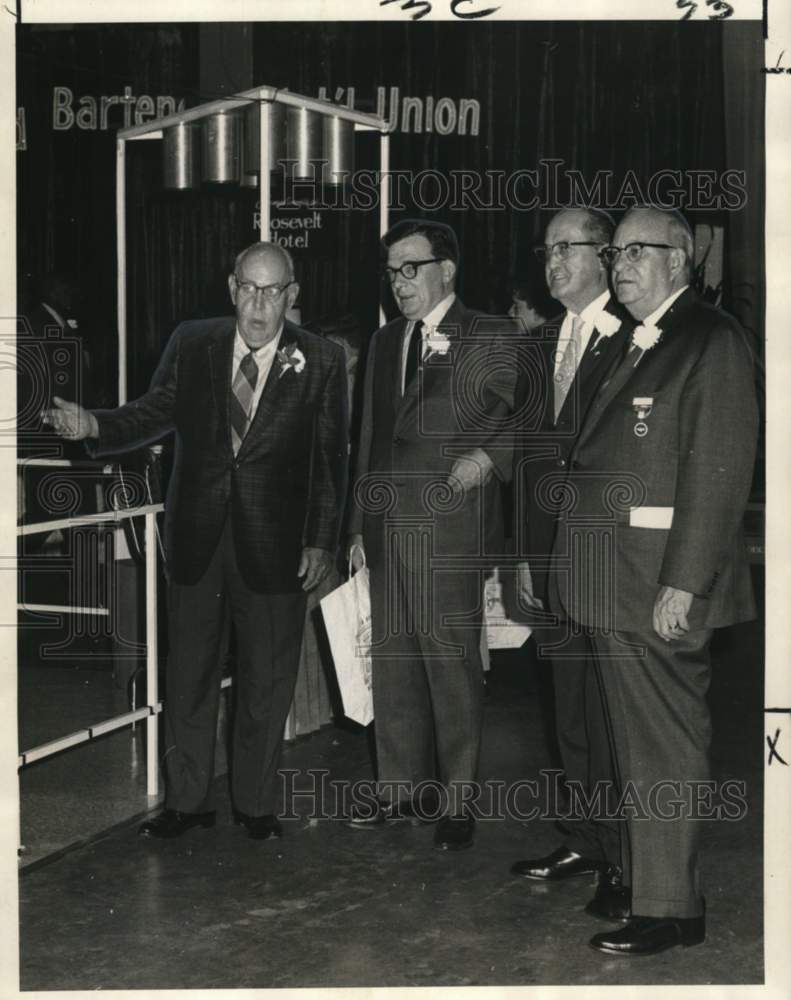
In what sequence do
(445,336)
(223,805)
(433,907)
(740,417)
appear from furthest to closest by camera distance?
(223,805)
(445,336)
(433,907)
(740,417)

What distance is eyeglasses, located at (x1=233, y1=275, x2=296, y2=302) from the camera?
3545 millimetres

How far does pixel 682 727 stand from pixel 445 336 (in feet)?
4.25

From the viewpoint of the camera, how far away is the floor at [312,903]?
288 centimetres

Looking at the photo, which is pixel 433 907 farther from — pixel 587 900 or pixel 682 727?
pixel 682 727

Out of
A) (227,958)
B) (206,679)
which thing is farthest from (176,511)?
(227,958)

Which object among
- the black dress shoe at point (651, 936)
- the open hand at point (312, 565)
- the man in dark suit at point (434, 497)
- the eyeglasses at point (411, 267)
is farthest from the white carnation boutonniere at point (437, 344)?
the black dress shoe at point (651, 936)

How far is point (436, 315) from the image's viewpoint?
368 cm

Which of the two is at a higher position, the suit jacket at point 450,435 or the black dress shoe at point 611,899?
the suit jacket at point 450,435

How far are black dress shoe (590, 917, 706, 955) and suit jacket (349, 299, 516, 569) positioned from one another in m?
1.11

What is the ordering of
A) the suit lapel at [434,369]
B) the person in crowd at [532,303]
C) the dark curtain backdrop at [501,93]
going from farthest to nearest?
the dark curtain backdrop at [501,93], the person in crowd at [532,303], the suit lapel at [434,369]

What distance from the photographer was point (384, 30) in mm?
7070

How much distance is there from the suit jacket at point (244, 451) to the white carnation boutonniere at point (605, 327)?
2.54 ft

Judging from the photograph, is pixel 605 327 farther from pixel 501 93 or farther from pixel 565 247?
pixel 501 93

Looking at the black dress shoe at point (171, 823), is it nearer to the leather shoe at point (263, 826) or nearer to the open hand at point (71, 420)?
the leather shoe at point (263, 826)
